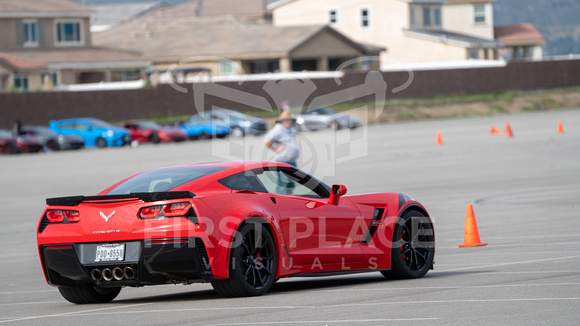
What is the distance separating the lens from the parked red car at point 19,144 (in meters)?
45.8

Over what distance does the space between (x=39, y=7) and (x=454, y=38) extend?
1254 inches

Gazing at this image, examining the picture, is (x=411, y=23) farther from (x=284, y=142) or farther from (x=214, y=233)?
(x=214, y=233)

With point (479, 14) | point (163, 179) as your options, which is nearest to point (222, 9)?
point (479, 14)

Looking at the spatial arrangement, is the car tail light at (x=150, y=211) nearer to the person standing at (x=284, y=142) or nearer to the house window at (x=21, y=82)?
the person standing at (x=284, y=142)

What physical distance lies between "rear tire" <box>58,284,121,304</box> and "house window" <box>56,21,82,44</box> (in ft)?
204

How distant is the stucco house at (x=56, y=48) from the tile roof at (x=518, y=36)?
127 feet

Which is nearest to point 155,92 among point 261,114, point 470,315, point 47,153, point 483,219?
point 261,114

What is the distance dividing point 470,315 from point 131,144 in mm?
43101

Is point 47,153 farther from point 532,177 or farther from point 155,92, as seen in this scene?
point 532,177

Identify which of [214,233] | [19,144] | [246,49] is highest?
[246,49]

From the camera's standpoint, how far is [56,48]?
68.5m

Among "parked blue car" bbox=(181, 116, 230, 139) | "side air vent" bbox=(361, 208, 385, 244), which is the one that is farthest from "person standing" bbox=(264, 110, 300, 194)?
"parked blue car" bbox=(181, 116, 230, 139)

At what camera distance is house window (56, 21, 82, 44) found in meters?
69.2

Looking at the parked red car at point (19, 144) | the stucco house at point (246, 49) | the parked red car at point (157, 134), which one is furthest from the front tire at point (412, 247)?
the stucco house at point (246, 49)
